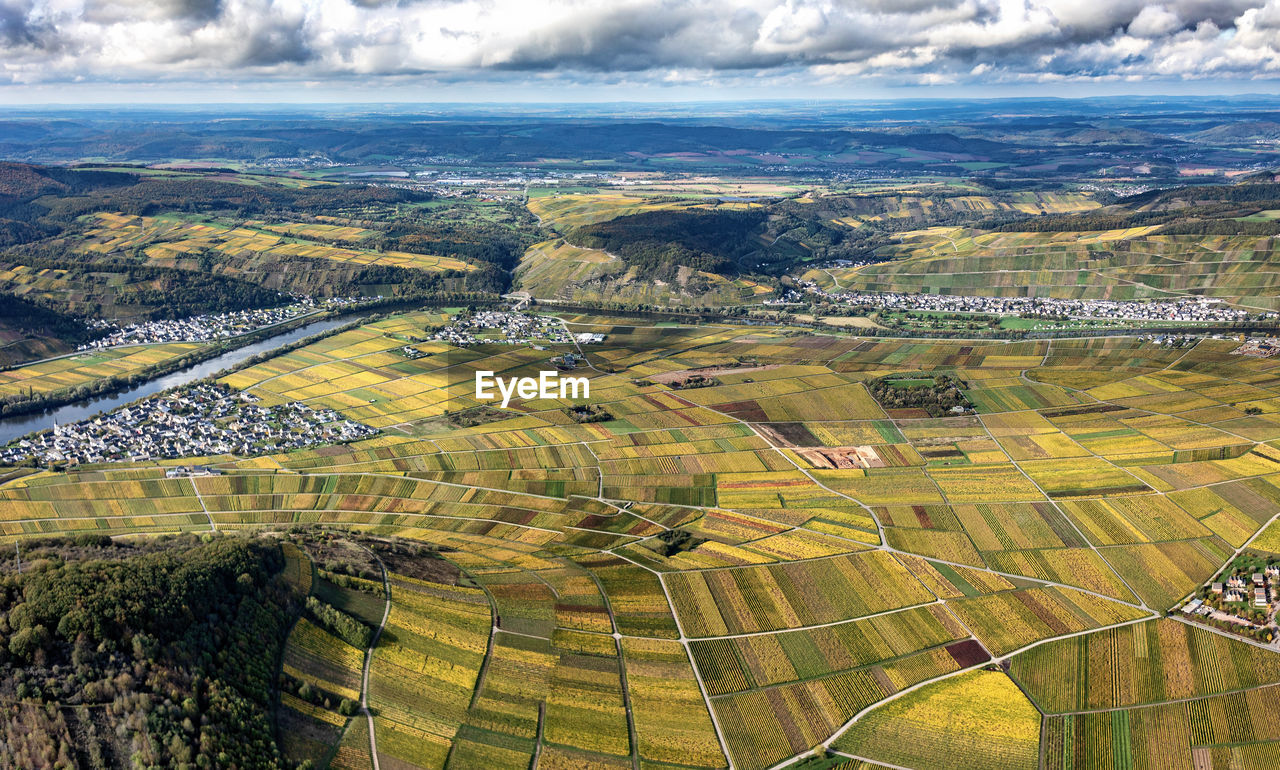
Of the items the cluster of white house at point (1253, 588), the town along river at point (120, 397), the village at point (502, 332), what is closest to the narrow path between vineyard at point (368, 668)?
the cluster of white house at point (1253, 588)

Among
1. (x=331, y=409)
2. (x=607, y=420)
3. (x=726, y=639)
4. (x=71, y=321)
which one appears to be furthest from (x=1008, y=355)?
(x=71, y=321)

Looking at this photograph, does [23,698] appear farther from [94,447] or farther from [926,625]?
[94,447]

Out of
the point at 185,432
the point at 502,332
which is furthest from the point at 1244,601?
the point at 502,332

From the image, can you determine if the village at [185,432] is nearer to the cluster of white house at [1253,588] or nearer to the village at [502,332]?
the village at [502,332]

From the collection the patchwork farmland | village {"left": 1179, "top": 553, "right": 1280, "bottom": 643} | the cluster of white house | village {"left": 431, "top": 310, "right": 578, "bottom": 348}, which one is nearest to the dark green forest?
the patchwork farmland

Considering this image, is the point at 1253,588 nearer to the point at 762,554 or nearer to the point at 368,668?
the point at 762,554

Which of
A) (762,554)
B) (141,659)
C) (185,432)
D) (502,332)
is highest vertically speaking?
(141,659)
